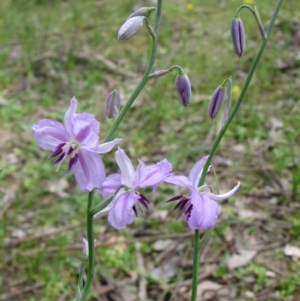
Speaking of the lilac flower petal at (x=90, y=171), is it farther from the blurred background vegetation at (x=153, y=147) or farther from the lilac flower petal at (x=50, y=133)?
the blurred background vegetation at (x=153, y=147)

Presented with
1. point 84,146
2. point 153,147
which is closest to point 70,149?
point 84,146

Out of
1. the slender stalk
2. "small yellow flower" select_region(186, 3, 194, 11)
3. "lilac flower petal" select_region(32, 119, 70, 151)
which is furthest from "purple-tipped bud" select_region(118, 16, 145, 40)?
"small yellow flower" select_region(186, 3, 194, 11)

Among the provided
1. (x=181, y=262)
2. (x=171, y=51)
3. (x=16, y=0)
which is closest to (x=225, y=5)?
(x=171, y=51)

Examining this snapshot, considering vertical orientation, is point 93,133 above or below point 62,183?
above

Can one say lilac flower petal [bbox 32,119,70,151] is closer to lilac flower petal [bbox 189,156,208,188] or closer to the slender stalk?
the slender stalk

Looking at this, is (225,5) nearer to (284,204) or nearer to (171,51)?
(171,51)

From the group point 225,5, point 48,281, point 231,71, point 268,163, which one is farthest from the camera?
point 225,5
